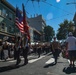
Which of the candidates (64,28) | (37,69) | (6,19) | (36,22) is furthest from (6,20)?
(36,22)

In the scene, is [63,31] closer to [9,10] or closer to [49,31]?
[49,31]

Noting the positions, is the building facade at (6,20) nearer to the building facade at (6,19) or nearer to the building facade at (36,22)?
the building facade at (6,19)

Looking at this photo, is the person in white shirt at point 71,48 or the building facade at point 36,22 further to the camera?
the building facade at point 36,22

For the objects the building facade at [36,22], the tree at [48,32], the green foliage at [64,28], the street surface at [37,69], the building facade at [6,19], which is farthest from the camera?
the tree at [48,32]

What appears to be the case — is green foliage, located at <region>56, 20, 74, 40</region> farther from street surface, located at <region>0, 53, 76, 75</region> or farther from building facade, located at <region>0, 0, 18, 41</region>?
street surface, located at <region>0, 53, 76, 75</region>

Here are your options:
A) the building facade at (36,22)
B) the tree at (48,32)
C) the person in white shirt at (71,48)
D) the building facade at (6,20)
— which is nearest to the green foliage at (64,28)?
the building facade at (36,22)

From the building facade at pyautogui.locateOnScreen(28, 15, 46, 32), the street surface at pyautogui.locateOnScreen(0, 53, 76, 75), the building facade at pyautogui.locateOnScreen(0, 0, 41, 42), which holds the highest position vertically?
the building facade at pyautogui.locateOnScreen(28, 15, 46, 32)

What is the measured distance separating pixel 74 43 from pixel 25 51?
3108 mm

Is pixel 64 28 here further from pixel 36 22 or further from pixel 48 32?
pixel 48 32

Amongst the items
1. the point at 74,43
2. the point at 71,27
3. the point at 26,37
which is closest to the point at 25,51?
the point at 26,37

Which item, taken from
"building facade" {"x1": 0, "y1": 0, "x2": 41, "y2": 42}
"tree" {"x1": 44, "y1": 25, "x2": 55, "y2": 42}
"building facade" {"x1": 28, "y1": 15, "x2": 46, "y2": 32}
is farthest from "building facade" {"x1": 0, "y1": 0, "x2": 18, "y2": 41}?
"tree" {"x1": 44, "y1": 25, "x2": 55, "y2": 42}

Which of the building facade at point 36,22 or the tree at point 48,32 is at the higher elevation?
the building facade at point 36,22

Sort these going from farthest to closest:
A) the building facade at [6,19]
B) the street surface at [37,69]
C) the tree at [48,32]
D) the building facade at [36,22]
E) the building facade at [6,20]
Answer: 1. the tree at [48,32]
2. the building facade at [36,22]
3. the building facade at [6,19]
4. the building facade at [6,20]
5. the street surface at [37,69]

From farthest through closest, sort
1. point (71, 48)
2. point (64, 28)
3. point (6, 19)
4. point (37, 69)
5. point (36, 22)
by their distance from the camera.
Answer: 1. point (36, 22)
2. point (64, 28)
3. point (6, 19)
4. point (71, 48)
5. point (37, 69)
